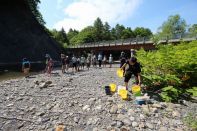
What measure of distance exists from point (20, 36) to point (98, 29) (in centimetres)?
11400

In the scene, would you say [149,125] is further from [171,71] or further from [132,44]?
[132,44]

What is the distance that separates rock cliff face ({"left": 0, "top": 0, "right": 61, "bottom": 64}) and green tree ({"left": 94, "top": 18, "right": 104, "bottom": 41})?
3846 inches

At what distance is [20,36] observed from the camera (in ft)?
142

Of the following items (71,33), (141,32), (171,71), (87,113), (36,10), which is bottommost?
(87,113)

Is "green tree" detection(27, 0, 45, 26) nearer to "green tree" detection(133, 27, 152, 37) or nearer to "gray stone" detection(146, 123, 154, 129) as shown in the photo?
"gray stone" detection(146, 123, 154, 129)

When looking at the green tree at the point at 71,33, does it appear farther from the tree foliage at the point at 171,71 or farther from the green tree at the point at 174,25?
the tree foliage at the point at 171,71

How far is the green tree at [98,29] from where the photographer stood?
492ft

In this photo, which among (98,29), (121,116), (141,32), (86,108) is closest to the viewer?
(121,116)

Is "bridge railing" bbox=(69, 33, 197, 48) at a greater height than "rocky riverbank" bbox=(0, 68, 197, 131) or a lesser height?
greater

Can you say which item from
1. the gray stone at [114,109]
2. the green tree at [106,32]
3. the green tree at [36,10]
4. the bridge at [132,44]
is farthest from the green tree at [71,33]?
the gray stone at [114,109]

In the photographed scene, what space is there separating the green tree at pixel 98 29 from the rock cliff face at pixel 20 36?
9768cm

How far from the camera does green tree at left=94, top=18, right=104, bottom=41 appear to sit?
492 ft

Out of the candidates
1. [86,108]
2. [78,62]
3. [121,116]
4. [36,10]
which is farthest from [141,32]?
[121,116]

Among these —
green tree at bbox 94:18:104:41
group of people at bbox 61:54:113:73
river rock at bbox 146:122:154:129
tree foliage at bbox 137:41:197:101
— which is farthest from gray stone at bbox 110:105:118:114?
green tree at bbox 94:18:104:41
